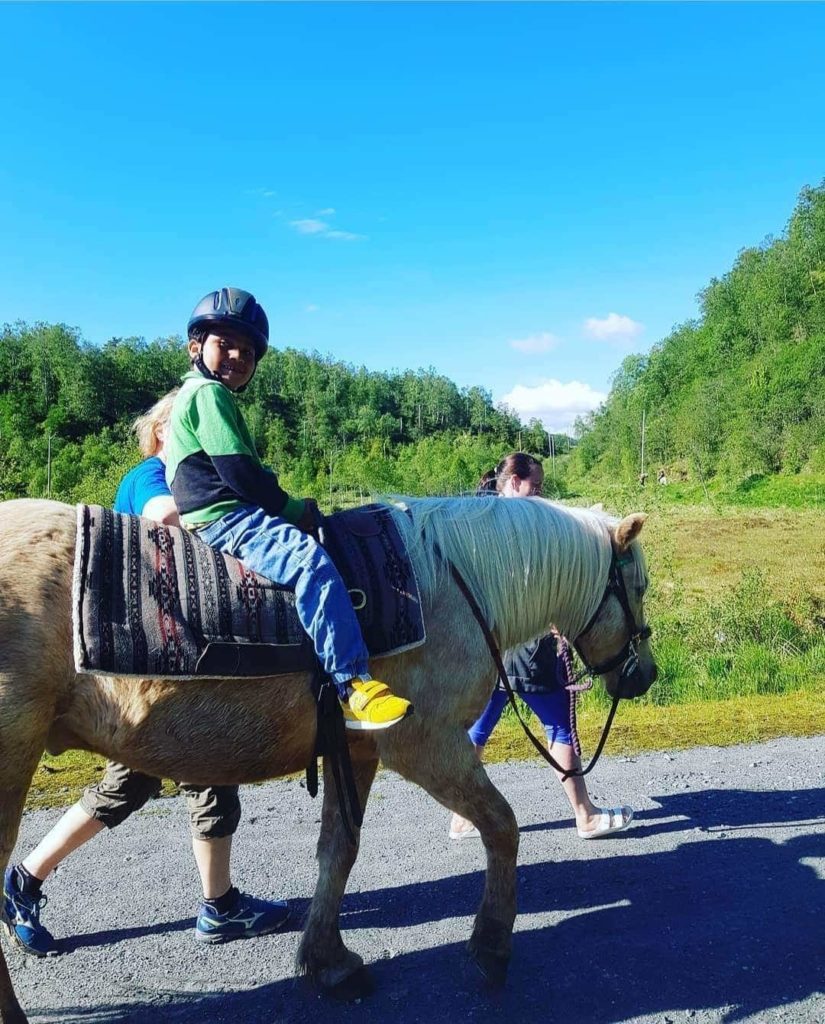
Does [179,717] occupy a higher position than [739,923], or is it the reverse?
[179,717]

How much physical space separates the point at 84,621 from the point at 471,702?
154 centimetres

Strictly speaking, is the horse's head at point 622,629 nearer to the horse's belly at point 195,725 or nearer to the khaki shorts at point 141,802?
the horse's belly at point 195,725

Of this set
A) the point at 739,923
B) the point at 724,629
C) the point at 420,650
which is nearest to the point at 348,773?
the point at 420,650

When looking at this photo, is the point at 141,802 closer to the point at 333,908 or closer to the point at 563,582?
the point at 333,908

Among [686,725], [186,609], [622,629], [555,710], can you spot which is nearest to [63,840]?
[186,609]

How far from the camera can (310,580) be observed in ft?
7.96

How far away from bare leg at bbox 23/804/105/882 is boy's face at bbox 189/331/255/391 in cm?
203

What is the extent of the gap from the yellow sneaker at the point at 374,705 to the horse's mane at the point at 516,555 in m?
0.58

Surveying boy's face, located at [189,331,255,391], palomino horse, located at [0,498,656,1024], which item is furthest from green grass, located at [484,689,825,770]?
boy's face, located at [189,331,255,391]

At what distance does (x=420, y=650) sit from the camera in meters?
2.80

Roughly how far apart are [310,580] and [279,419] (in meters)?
65.8

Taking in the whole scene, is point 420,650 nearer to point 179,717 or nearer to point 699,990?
point 179,717

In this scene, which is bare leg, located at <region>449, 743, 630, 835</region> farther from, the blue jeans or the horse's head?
the blue jeans

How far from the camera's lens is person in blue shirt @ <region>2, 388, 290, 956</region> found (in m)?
3.00
